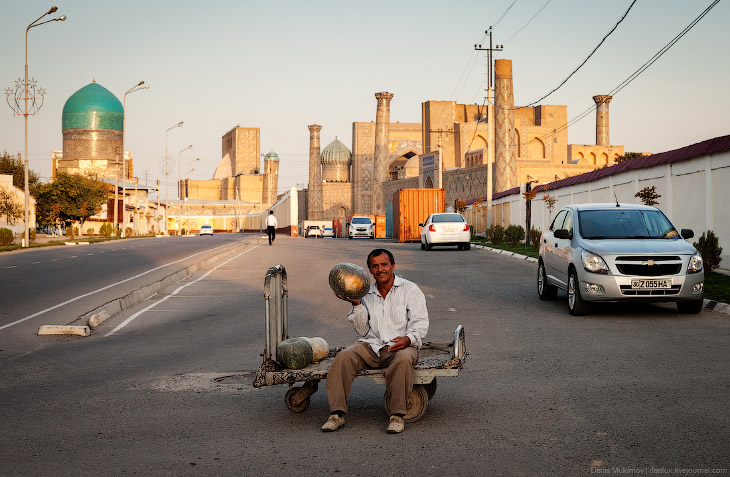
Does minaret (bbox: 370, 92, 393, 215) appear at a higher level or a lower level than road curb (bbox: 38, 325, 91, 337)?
higher

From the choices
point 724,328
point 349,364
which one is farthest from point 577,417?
point 724,328

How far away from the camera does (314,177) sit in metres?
120

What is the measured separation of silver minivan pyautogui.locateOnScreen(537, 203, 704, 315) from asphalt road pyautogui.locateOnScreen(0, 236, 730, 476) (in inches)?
16.5

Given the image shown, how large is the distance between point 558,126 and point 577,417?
319 ft

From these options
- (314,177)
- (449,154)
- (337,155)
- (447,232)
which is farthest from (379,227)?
(337,155)

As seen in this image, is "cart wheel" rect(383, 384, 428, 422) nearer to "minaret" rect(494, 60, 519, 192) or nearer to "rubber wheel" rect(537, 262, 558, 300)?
"rubber wheel" rect(537, 262, 558, 300)

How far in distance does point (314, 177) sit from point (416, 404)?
115 m

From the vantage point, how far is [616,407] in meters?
6.08

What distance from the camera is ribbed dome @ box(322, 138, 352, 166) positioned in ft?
405

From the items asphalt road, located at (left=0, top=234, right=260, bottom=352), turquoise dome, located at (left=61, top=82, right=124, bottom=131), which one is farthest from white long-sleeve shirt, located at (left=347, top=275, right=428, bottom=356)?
turquoise dome, located at (left=61, top=82, right=124, bottom=131)

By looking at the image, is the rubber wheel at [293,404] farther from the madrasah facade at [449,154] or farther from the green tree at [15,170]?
the green tree at [15,170]

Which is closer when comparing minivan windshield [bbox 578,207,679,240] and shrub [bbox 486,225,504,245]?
minivan windshield [bbox 578,207,679,240]

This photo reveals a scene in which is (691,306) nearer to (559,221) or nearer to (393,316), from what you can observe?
(559,221)

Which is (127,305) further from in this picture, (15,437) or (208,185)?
(208,185)
